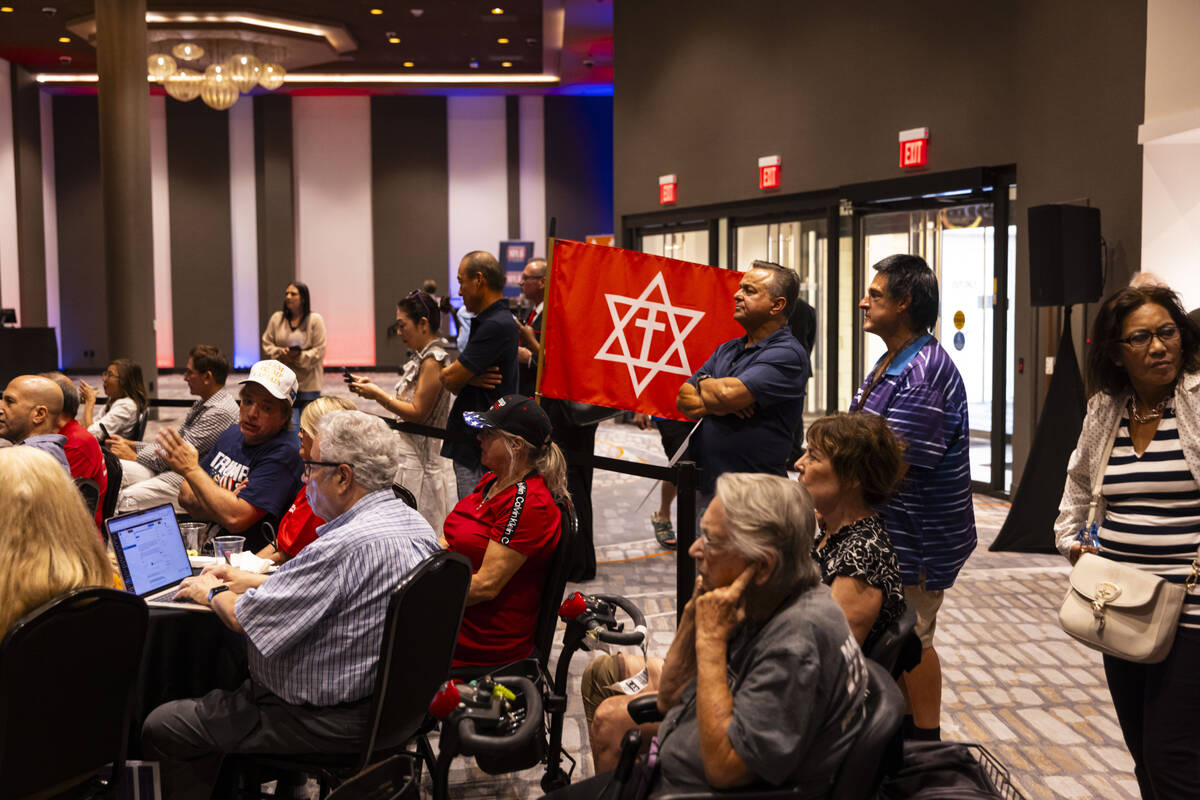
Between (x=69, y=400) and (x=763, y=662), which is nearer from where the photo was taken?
(x=763, y=662)

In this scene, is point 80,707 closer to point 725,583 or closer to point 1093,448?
point 725,583

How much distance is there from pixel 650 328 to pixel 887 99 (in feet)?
18.8

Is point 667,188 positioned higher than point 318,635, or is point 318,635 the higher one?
point 667,188

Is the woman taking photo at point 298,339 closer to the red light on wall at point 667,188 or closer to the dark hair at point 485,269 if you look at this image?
the red light on wall at point 667,188

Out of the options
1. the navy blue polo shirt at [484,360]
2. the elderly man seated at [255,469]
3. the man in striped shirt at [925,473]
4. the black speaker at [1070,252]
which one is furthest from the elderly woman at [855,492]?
the black speaker at [1070,252]

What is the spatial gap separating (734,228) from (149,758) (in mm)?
9977

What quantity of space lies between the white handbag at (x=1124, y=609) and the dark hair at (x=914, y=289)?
0.96m

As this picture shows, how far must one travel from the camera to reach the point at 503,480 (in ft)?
11.4

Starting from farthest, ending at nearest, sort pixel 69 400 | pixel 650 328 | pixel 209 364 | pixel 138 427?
pixel 138 427 → pixel 209 364 → pixel 69 400 → pixel 650 328

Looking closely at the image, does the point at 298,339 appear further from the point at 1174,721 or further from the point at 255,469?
the point at 1174,721

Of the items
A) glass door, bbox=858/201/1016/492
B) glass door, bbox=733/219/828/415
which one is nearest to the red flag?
glass door, bbox=858/201/1016/492

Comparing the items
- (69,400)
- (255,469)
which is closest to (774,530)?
(255,469)

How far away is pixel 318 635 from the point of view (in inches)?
105

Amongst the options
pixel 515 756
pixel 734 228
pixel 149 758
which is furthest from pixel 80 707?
pixel 734 228
